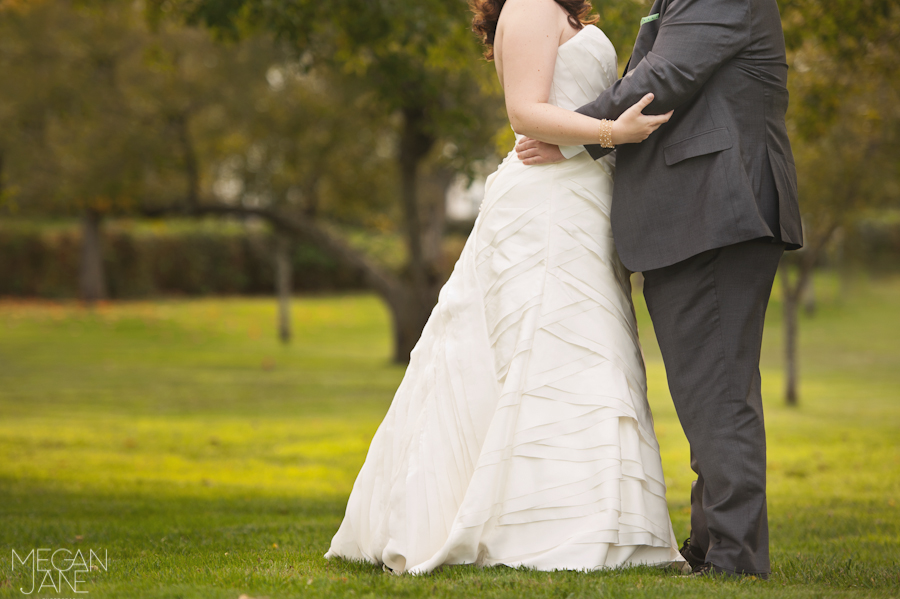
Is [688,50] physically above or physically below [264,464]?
above

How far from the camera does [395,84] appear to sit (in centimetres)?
697

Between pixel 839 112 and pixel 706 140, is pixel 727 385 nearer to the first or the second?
pixel 706 140

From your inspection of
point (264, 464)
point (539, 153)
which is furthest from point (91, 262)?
point (539, 153)

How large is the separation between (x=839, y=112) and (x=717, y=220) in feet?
27.7

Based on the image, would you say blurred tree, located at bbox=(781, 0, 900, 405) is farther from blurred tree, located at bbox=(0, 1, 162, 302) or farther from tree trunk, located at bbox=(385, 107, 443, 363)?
blurred tree, located at bbox=(0, 1, 162, 302)

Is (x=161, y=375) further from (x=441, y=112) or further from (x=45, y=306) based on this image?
(x=45, y=306)

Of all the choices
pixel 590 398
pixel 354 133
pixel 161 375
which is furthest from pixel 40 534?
pixel 354 133

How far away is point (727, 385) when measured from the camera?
9.25ft

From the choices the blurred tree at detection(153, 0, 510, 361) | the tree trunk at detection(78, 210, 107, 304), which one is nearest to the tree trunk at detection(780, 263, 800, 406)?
the blurred tree at detection(153, 0, 510, 361)

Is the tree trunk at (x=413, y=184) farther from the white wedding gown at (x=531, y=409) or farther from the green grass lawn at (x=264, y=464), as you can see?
the white wedding gown at (x=531, y=409)

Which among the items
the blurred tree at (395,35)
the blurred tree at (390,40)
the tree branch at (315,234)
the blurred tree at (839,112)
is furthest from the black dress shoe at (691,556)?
the tree branch at (315,234)

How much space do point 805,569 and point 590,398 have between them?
119 centimetres

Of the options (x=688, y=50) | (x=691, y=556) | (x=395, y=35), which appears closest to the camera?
(x=688, y=50)

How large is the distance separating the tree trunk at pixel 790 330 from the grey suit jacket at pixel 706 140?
9.71m
